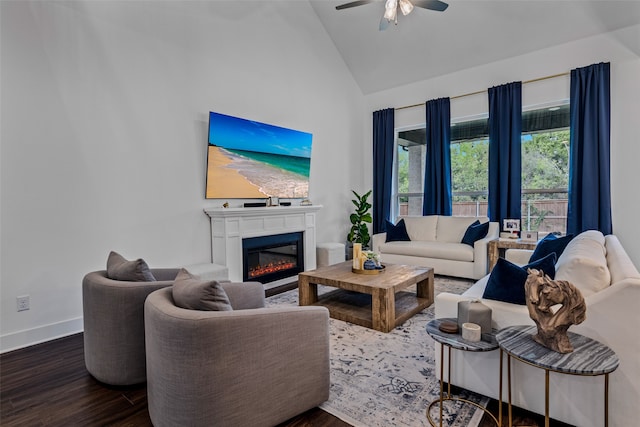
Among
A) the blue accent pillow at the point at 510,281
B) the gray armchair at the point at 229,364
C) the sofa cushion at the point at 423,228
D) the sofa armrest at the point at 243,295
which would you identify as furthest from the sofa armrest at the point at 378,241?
the gray armchair at the point at 229,364

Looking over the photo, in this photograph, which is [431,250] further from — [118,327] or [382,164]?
[118,327]

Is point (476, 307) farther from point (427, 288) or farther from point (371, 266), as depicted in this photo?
point (427, 288)

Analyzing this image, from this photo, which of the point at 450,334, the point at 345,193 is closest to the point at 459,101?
the point at 345,193

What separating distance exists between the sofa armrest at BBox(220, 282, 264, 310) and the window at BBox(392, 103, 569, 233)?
4393 mm

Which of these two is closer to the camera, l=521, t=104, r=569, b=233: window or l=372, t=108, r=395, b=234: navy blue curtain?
l=521, t=104, r=569, b=233: window

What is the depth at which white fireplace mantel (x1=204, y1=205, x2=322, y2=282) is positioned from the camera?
398cm

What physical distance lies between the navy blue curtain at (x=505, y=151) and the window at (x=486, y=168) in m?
0.22

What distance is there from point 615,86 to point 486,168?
182cm

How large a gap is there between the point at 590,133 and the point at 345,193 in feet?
12.2

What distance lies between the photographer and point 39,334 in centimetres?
277

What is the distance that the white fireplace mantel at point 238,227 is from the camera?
3.98 m

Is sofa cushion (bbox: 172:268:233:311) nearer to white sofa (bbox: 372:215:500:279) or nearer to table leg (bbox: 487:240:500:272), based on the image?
white sofa (bbox: 372:215:500:279)

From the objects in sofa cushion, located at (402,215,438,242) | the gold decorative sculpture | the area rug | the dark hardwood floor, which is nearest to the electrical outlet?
the dark hardwood floor

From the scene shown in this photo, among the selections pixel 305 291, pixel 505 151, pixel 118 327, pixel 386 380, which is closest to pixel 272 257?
pixel 305 291
